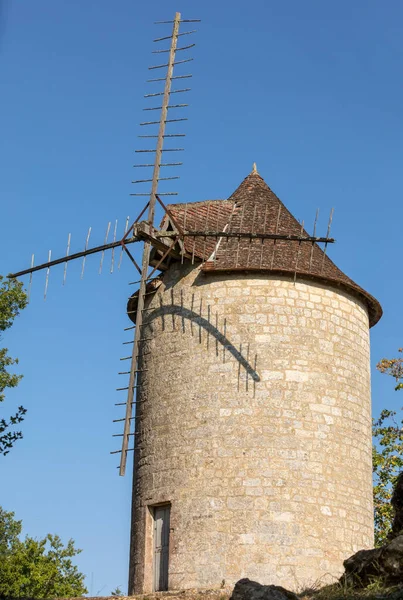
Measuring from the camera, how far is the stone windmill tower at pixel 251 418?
15.0 m

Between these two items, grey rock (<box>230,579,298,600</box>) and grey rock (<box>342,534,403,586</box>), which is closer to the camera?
grey rock (<box>230,579,298,600</box>)

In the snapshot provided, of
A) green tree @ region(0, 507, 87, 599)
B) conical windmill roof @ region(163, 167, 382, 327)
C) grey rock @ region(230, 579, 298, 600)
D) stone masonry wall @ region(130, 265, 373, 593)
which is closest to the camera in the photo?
grey rock @ region(230, 579, 298, 600)

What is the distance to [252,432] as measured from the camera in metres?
15.5

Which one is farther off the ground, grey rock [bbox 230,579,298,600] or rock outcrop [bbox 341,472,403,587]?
rock outcrop [bbox 341,472,403,587]

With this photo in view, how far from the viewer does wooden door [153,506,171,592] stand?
1570 cm

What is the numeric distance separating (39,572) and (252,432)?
586 inches

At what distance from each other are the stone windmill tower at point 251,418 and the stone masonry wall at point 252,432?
21 millimetres

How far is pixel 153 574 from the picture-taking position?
15.9 metres

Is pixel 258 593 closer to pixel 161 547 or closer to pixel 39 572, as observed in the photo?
pixel 161 547

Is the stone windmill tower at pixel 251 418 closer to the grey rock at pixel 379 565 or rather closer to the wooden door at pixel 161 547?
the wooden door at pixel 161 547

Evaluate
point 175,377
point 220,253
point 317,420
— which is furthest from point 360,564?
point 220,253

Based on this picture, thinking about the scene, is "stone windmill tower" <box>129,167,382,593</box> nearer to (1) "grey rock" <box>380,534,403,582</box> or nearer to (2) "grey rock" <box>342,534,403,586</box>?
(2) "grey rock" <box>342,534,403,586</box>

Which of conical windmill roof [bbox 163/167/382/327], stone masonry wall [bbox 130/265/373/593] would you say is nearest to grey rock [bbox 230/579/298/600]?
stone masonry wall [bbox 130/265/373/593]

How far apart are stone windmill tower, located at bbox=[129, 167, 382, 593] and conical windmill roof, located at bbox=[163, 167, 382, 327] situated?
0.04 meters
